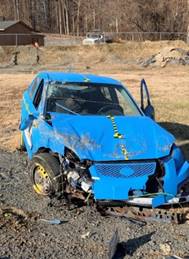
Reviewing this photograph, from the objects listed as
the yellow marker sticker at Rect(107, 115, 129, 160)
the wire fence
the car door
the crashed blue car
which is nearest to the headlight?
the crashed blue car

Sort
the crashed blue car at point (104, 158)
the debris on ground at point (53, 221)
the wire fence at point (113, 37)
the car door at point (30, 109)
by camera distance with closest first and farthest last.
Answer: the debris on ground at point (53, 221) < the crashed blue car at point (104, 158) < the car door at point (30, 109) < the wire fence at point (113, 37)

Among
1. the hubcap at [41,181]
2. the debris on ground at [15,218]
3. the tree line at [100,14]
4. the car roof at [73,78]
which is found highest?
the tree line at [100,14]

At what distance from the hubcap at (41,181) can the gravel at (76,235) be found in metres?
0.12

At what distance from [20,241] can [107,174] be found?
4.51 ft

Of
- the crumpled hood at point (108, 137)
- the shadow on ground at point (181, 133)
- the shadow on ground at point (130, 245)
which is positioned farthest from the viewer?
the shadow on ground at point (181, 133)

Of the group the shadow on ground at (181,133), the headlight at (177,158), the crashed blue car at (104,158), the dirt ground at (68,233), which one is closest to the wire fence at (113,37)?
the shadow on ground at (181,133)

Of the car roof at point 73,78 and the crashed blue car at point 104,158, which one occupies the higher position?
the car roof at point 73,78

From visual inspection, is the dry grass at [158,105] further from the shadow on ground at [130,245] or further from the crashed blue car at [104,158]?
the shadow on ground at [130,245]

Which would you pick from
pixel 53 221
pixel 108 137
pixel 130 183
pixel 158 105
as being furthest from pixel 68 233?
pixel 158 105

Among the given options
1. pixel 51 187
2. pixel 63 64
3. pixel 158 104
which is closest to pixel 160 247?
pixel 51 187

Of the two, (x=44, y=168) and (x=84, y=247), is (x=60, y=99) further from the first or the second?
(x=84, y=247)

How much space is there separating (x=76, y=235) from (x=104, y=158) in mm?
1068

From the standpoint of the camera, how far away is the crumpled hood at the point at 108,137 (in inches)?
257

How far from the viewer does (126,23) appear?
249 ft
